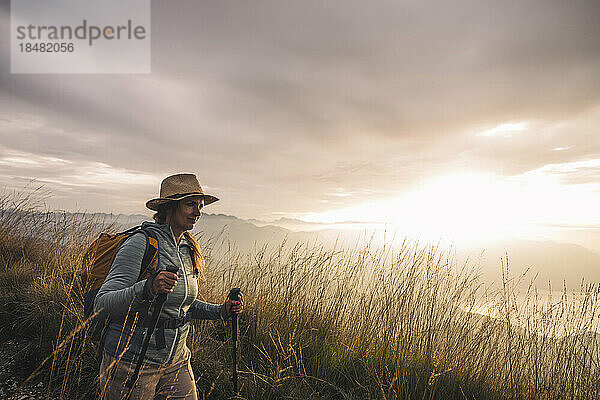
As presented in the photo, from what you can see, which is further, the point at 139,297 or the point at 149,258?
the point at 149,258

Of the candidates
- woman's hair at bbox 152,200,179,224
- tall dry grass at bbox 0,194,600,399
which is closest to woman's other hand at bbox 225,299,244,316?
woman's hair at bbox 152,200,179,224

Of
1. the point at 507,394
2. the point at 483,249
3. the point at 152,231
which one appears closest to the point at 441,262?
the point at 483,249

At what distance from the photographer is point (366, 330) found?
163 inches

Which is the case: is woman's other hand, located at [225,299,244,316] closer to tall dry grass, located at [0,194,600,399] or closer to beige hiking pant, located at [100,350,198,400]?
beige hiking pant, located at [100,350,198,400]

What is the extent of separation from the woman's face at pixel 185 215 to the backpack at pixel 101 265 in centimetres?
23

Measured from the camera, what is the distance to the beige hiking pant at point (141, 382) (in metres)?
2.10

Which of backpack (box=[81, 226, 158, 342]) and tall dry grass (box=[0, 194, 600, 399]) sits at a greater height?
Answer: backpack (box=[81, 226, 158, 342])

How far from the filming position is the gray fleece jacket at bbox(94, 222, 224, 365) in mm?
1909

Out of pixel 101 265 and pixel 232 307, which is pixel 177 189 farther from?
pixel 232 307

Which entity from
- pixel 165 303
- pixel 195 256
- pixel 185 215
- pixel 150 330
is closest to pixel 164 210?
pixel 185 215

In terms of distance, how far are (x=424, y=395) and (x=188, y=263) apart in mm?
2223

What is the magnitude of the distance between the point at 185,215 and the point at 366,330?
267 centimetres

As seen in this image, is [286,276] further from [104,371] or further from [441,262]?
[104,371]

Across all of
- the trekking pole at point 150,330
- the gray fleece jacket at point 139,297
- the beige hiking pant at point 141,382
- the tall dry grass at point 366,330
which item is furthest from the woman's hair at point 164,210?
the tall dry grass at point 366,330
